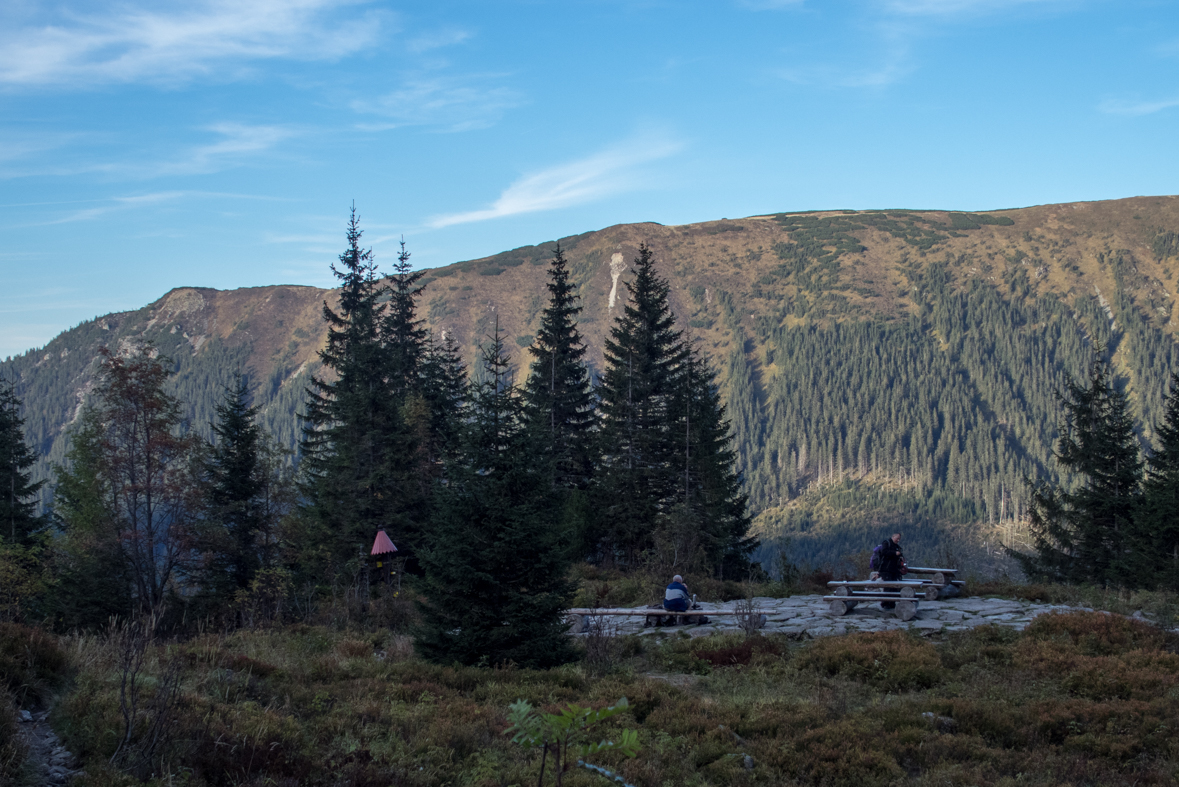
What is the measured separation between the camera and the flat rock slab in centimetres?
1442

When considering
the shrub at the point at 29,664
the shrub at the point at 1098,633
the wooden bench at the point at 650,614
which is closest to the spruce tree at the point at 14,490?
the wooden bench at the point at 650,614

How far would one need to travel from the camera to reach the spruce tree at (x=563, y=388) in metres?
35.2

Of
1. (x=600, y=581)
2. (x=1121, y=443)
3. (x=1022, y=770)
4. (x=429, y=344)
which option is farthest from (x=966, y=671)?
(x=429, y=344)

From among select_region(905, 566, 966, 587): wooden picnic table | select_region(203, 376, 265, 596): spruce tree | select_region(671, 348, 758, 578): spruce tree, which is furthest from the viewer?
select_region(671, 348, 758, 578): spruce tree

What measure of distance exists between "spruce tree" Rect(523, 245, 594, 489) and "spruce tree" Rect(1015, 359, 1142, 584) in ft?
65.7

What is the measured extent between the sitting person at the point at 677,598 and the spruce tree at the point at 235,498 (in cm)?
1974

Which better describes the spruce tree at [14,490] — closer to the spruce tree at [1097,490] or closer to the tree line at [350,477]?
the tree line at [350,477]

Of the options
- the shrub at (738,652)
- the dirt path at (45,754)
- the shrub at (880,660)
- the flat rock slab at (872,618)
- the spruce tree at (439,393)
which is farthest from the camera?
the spruce tree at (439,393)

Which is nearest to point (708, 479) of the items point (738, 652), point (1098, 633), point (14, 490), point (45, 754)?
point (738, 652)

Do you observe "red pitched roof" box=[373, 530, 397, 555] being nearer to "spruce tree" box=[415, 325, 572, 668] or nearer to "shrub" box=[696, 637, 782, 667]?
"spruce tree" box=[415, 325, 572, 668]

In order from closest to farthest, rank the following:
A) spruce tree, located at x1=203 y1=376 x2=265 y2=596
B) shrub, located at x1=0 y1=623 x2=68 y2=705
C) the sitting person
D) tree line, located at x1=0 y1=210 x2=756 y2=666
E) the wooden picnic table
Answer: shrub, located at x1=0 y1=623 x2=68 y2=705
the sitting person
the wooden picnic table
tree line, located at x1=0 y1=210 x2=756 y2=666
spruce tree, located at x1=203 y1=376 x2=265 y2=596

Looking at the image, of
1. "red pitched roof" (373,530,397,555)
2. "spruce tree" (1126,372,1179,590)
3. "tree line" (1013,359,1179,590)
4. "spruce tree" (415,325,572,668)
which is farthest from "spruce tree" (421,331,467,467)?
"tree line" (1013,359,1179,590)

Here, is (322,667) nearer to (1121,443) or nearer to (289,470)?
(289,470)

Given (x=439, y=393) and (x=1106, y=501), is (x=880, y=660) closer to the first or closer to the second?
(x=1106, y=501)
